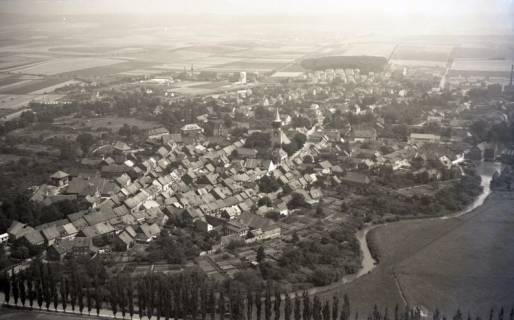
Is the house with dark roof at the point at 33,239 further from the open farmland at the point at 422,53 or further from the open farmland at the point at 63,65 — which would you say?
the open farmland at the point at 422,53

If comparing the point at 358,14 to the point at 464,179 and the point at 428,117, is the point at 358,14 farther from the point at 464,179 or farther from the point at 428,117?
the point at 464,179

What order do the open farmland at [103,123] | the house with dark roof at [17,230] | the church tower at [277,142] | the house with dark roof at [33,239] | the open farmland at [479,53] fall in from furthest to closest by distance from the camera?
the open farmland at [479,53] < the open farmland at [103,123] < the church tower at [277,142] < the house with dark roof at [17,230] < the house with dark roof at [33,239]

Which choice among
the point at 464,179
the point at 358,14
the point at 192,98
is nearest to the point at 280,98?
the point at 192,98

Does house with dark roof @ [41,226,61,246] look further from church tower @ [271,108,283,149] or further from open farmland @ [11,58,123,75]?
open farmland @ [11,58,123,75]

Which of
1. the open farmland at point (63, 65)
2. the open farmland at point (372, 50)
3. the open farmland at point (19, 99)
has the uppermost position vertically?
the open farmland at point (372, 50)

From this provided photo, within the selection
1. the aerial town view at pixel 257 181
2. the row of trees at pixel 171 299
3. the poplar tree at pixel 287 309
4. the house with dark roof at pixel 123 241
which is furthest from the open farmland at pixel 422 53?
the poplar tree at pixel 287 309

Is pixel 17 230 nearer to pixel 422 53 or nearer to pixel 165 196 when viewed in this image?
pixel 165 196
